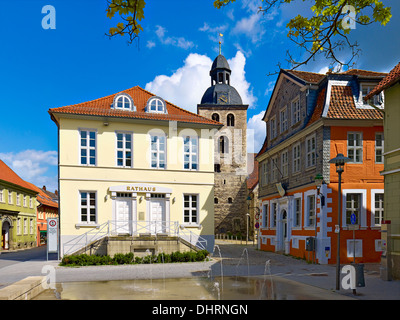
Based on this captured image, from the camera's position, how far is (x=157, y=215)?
24219 mm

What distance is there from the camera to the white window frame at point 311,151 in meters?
22.9

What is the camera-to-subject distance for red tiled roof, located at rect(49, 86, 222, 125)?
76.9 ft

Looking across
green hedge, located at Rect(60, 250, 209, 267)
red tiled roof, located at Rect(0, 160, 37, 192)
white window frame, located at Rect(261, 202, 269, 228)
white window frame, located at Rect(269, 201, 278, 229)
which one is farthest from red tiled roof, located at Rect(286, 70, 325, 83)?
red tiled roof, located at Rect(0, 160, 37, 192)

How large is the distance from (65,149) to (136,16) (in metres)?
19.0

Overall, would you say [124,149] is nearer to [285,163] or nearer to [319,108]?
[285,163]

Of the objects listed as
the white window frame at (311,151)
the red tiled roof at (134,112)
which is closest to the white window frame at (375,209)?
the white window frame at (311,151)

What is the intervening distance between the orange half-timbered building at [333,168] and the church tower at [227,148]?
3039 centimetres

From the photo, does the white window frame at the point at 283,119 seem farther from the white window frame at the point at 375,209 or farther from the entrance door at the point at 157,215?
the entrance door at the point at 157,215

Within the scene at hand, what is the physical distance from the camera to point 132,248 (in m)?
21.6

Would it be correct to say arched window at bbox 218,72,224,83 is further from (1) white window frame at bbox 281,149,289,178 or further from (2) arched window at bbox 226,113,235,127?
(1) white window frame at bbox 281,149,289,178

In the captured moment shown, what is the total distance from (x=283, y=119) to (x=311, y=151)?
20.0 ft

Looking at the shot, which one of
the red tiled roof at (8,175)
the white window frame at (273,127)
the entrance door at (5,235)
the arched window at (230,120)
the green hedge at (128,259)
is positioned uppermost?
the arched window at (230,120)

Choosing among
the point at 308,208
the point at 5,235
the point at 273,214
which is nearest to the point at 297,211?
the point at 308,208

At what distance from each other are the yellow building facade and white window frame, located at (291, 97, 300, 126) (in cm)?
558
